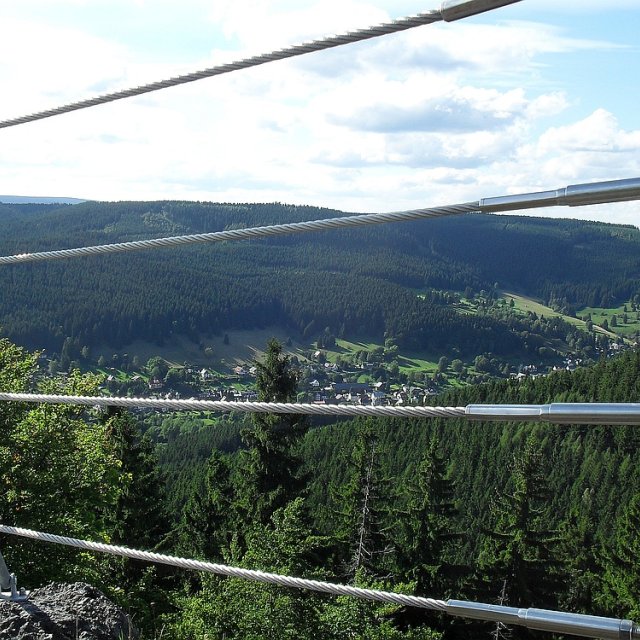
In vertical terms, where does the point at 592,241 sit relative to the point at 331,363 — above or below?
above

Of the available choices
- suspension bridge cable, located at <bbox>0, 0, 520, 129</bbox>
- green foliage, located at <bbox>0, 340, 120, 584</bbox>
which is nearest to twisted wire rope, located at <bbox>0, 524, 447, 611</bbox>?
suspension bridge cable, located at <bbox>0, 0, 520, 129</bbox>

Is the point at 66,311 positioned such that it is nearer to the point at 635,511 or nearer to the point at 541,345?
the point at 541,345

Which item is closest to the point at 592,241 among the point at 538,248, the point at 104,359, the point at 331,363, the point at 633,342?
the point at 538,248

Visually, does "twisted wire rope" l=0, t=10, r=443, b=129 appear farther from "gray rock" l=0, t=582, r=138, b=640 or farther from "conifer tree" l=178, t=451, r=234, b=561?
"conifer tree" l=178, t=451, r=234, b=561

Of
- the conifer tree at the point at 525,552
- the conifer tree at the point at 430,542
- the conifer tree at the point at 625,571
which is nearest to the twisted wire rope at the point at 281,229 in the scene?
the conifer tree at the point at 525,552

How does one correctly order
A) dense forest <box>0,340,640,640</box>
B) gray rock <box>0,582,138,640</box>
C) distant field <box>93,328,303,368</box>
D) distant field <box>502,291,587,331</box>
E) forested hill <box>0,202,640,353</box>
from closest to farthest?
gray rock <box>0,582,138,640</box> → dense forest <box>0,340,640,640</box> → forested hill <box>0,202,640,353</box> → distant field <box>93,328,303,368</box> → distant field <box>502,291,587,331</box>

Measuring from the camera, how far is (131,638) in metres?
2.68

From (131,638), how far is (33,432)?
14.4 m

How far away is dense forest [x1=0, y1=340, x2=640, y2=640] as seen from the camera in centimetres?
1512

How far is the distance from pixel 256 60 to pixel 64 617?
1.78m

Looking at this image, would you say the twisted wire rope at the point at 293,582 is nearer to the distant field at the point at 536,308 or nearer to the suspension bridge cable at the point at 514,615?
the suspension bridge cable at the point at 514,615

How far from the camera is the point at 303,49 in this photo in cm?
183

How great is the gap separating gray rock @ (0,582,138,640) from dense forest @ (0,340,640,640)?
A: 0.88 metres

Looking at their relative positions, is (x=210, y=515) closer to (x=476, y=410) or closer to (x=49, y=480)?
(x=49, y=480)
